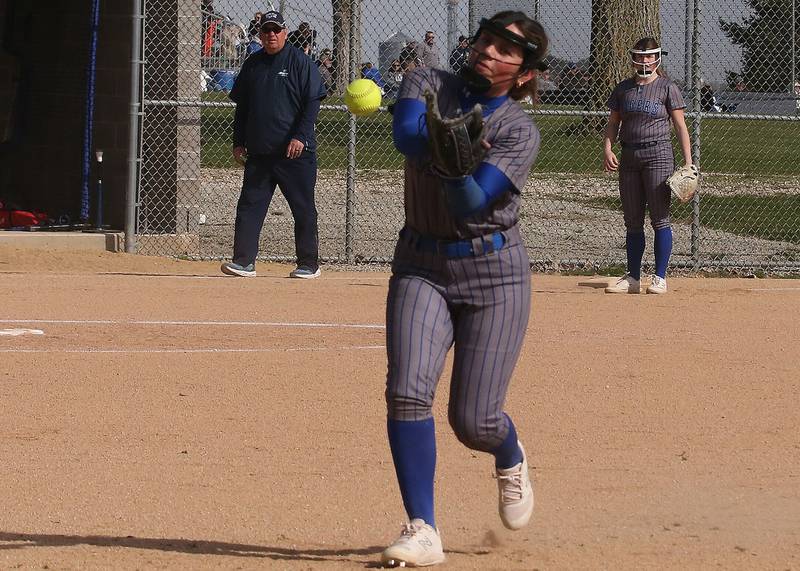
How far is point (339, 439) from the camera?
20.7ft

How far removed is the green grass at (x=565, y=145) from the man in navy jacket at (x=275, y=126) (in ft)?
14.8

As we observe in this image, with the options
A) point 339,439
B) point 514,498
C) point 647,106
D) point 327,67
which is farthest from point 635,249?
point 514,498

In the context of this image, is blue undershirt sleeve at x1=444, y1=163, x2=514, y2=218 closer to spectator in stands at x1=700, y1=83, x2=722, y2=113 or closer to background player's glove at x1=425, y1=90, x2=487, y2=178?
background player's glove at x1=425, y1=90, x2=487, y2=178

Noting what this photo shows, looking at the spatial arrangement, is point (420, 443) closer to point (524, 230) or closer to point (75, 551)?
point (75, 551)

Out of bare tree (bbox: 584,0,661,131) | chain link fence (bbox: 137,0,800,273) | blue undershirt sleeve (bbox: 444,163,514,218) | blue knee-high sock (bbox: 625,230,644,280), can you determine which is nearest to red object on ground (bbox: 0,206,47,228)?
chain link fence (bbox: 137,0,800,273)

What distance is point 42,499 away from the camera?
530 centimetres

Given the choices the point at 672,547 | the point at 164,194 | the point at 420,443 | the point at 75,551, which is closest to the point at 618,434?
the point at 672,547

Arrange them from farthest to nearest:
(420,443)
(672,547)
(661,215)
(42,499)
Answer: (661,215), (42,499), (672,547), (420,443)

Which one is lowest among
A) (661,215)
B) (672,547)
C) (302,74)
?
(672,547)

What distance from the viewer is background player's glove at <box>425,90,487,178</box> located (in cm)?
398

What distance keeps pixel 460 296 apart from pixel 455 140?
0.65 meters

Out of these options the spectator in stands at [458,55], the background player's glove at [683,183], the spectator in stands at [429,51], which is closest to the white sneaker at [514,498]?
the background player's glove at [683,183]

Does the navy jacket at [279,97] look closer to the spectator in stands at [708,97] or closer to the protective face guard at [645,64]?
the protective face guard at [645,64]

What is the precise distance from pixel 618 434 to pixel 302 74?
5582 mm
